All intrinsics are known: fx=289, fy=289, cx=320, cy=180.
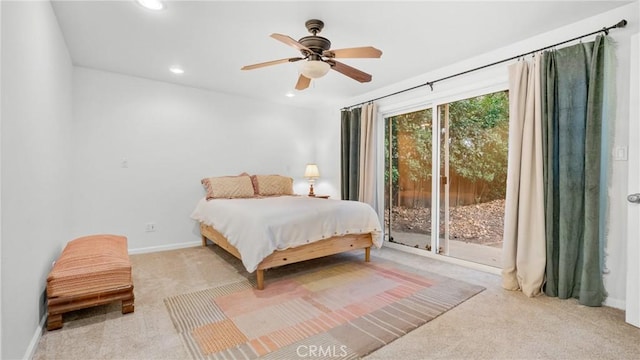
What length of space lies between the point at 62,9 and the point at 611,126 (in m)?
4.43

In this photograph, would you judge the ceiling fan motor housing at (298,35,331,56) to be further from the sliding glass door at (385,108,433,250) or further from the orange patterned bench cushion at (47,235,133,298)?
the orange patterned bench cushion at (47,235,133,298)

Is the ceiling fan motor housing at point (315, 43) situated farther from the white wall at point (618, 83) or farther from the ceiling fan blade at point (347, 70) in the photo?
the white wall at point (618, 83)

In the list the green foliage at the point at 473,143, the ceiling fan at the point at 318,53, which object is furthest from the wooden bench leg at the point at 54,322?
the green foliage at the point at 473,143

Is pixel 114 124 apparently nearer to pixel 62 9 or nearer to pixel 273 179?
pixel 62 9

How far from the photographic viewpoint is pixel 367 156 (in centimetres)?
434

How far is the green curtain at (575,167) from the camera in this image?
2.25m

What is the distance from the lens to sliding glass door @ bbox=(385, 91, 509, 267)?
10.9 feet

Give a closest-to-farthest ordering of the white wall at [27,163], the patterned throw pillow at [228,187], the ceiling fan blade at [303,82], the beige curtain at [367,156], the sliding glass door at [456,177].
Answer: the white wall at [27,163] → the ceiling fan blade at [303,82] → the sliding glass door at [456,177] → the patterned throw pillow at [228,187] → the beige curtain at [367,156]

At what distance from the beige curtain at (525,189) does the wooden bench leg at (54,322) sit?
11.6 feet

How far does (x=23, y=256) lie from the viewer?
5.40 ft

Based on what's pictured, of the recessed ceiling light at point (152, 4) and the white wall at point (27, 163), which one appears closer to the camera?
the white wall at point (27, 163)

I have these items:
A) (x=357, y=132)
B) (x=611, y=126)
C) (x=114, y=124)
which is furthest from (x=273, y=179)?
(x=611, y=126)

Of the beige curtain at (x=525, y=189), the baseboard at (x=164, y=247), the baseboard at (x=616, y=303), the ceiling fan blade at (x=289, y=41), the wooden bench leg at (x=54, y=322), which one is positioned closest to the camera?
the wooden bench leg at (x=54, y=322)

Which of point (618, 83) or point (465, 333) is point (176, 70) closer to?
point (465, 333)
